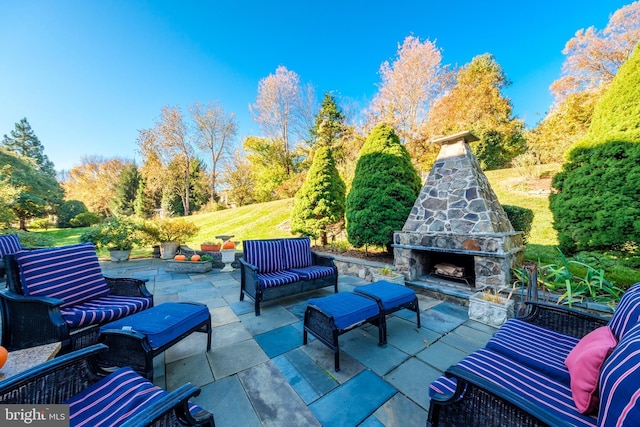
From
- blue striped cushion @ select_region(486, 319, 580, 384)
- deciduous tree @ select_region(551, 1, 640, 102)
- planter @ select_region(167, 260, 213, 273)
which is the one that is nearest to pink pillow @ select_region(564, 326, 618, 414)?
blue striped cushion @ select_region(486, 319, 580, 384)

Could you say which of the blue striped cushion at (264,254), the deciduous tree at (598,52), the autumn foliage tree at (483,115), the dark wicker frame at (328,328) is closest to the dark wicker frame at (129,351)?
the dark wicker frame at (328,328)

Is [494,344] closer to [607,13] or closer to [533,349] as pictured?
[533,349]

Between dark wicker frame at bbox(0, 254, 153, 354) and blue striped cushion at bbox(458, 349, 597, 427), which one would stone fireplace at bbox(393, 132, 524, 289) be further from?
dark wicker frame at bbox(0, 254, 153, 354)

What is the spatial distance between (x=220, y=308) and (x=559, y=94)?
54.8 ft

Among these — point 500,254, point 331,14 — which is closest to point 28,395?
point 500,254

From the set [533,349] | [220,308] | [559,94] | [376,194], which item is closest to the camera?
[533,349]

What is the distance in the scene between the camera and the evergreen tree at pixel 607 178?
3098 mm

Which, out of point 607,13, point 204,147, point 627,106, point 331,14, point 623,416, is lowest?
point 623,416

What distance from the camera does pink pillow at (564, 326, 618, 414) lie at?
1.11m

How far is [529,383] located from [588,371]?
0.91 ft

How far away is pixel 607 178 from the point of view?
129 inches

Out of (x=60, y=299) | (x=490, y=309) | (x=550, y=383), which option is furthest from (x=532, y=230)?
(x=60, y=299)

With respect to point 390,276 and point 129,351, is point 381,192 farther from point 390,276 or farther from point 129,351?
point 129,351

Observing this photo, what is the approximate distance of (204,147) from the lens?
17.9 metres
